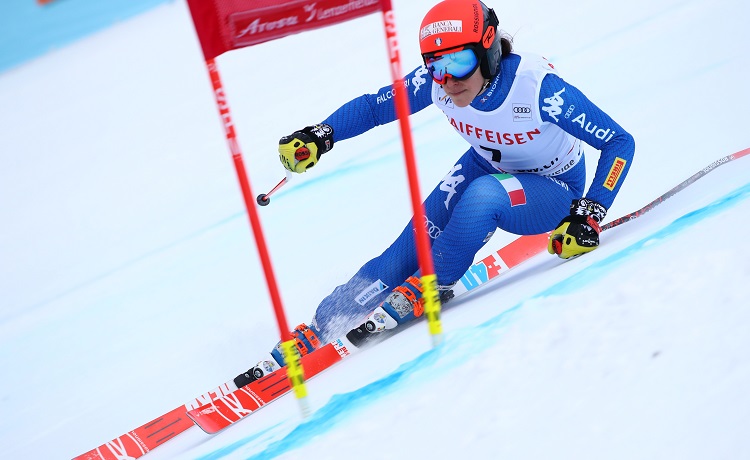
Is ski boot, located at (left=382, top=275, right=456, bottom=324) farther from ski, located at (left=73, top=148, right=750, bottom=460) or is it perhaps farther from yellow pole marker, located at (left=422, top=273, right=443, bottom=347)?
yellow pole marker, located at (left=422, top=273, right=443, bottom=347)

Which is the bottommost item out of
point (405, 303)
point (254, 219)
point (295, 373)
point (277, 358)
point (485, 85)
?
point (277, 358)

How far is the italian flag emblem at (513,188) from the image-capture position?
258 centimetres

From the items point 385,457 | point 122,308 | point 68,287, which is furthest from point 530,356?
point 68,287

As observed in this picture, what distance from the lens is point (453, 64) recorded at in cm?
242

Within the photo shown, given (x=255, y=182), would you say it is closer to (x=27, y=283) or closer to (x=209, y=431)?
(x=27, y=283)

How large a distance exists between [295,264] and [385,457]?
2.22 m

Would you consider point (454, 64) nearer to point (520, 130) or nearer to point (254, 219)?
point (520, 130)

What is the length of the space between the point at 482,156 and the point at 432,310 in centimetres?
111

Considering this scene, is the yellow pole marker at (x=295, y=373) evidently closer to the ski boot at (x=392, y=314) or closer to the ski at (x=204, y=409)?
the ski at (x=204, y=409)

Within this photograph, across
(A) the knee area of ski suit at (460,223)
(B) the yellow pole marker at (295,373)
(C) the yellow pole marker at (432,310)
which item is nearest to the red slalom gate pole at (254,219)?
(B) the yellow pole marker at (295,373)

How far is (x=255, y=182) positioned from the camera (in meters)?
5.00

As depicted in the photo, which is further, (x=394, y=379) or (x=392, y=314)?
(x=392, y=314)

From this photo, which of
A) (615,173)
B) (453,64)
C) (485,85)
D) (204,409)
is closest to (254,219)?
(204,409)

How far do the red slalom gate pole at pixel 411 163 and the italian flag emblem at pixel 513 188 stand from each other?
0.74 m
